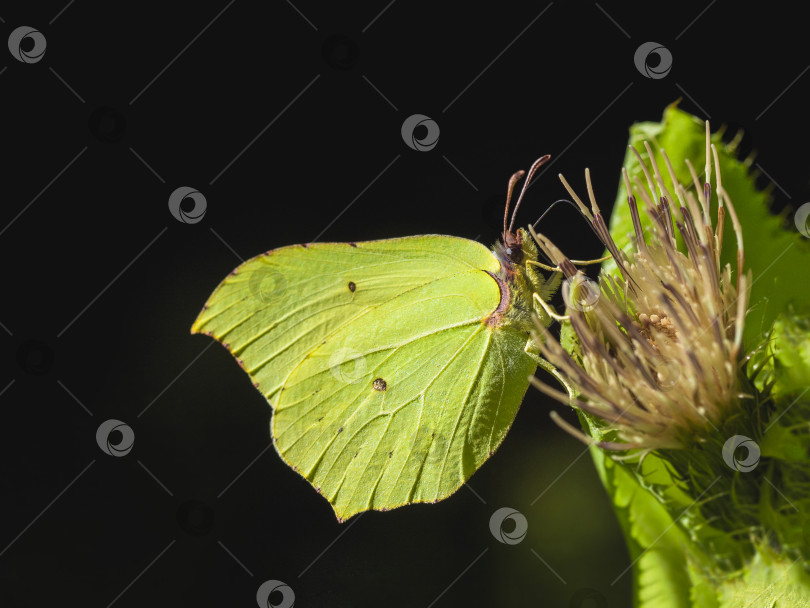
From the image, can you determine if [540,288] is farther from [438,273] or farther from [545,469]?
[545,469]

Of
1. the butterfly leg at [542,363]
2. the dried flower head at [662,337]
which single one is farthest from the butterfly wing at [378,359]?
the dried flower head at [662,337]

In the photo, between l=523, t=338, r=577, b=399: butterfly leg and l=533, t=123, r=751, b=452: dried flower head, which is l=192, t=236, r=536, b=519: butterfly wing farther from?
l=533, t=123, r=751, b=452: dried flower head

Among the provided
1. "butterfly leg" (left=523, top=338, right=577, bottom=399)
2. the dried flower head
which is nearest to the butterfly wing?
"butterfly leg" (left=523, top=338, right=577, bottom=399)

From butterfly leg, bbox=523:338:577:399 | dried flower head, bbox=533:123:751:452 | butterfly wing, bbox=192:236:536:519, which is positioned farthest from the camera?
butterfly wing, bbox=192:236:536:519

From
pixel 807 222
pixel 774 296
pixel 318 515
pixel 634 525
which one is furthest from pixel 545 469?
pixel 807 222

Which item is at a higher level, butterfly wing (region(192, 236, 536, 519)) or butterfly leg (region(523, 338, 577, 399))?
butterfly leg (region(523, 338, 577, 399))

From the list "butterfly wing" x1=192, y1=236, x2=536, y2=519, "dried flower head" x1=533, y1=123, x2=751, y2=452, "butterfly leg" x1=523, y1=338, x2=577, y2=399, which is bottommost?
"butterfly wing" x1=192, y1=236, x2=536, y2=519

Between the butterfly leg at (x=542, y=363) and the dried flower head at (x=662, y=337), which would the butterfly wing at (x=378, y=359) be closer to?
the butterfly leg at (x=542, y=363)
